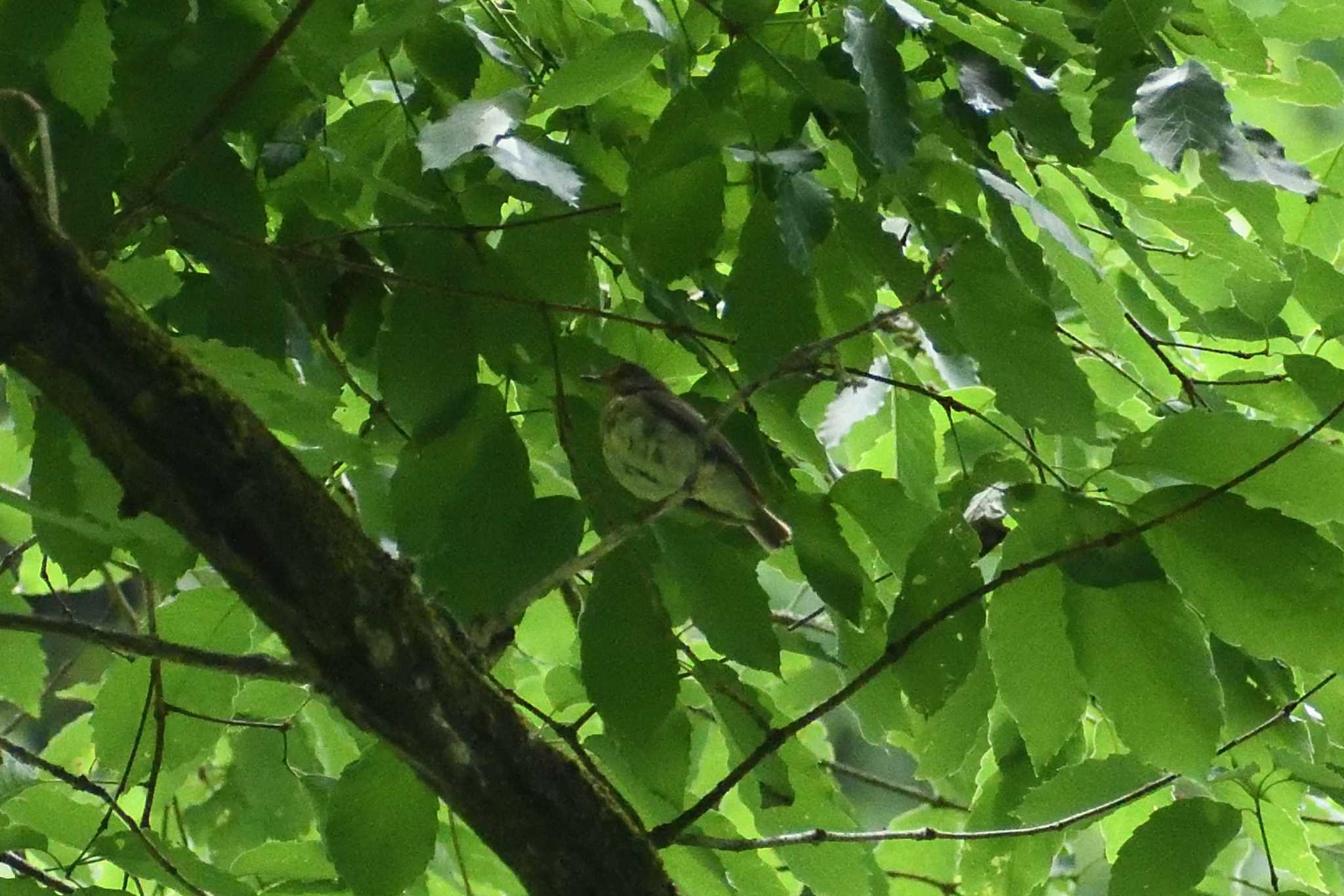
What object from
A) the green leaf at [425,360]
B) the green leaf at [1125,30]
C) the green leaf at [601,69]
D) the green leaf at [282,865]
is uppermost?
the green leaf at [601,69]

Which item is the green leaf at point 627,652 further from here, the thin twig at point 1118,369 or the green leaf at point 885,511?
the thin twig at point 1118,369

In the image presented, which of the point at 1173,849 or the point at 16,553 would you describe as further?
the point at 16,553

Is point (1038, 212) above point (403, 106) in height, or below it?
below

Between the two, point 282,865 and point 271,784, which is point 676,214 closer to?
point 282,865

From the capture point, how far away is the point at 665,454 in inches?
87.2

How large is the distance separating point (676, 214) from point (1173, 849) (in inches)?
33.9

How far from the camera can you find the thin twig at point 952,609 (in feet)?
4.05

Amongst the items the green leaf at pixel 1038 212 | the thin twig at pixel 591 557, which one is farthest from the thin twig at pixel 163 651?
the green leaf at pixel 1038 212

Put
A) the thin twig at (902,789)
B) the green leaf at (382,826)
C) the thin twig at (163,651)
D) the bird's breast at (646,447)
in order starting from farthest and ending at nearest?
the thin twig at (902,789), the bird's breast at (646,447), the green leaf at (382,826), the thin twig at (163,651)

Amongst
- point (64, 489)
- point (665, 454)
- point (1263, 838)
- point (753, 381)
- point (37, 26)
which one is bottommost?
point (1263, 838)

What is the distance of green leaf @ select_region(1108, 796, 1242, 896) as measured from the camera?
143cm

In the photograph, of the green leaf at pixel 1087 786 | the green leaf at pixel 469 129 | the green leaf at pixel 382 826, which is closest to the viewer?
the green leaf at pixel 469 129

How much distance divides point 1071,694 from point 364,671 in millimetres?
707

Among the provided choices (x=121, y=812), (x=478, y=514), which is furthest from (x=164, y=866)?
(x=478, y=514)
